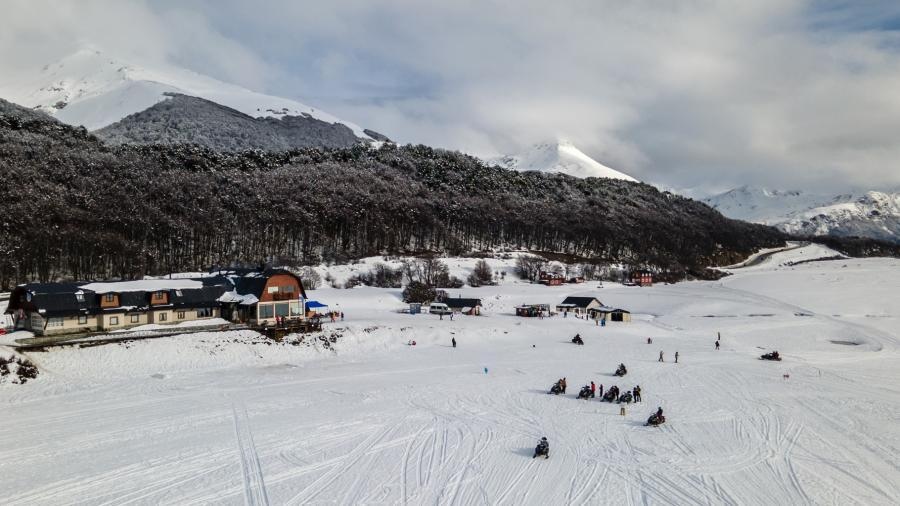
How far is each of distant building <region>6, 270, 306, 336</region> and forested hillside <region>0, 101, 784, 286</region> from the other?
2703cm

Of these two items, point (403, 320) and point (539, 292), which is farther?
point (539, 292)

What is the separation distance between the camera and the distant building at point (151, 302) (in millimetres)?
39094

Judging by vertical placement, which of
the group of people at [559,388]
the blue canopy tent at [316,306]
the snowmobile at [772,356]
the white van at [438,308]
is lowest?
the snowmobile at [772,356]

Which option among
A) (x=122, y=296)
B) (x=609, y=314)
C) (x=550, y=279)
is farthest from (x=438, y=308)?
(x=550, y=279)

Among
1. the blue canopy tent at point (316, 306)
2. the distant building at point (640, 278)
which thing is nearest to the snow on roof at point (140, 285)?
the blue canopy tent at point (316, 306)

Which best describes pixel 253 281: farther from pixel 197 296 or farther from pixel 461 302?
pixel 461 302

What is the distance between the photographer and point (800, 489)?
778 inches

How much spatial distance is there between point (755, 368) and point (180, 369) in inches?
1631

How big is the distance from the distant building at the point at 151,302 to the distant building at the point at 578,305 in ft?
116

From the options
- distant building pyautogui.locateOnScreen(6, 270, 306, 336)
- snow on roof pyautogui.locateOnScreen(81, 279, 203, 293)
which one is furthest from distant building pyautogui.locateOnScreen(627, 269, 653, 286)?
snow on roof pyautogui.locateOnScreen(81, 279, 203, 293)

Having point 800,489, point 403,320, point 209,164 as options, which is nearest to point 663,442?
point 800,489

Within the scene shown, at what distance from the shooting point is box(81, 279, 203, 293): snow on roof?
41.5m

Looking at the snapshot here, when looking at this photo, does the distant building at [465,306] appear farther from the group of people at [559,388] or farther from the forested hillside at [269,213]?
the forested hillside at [269,213]

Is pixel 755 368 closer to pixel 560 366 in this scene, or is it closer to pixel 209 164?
pixel 560 366
